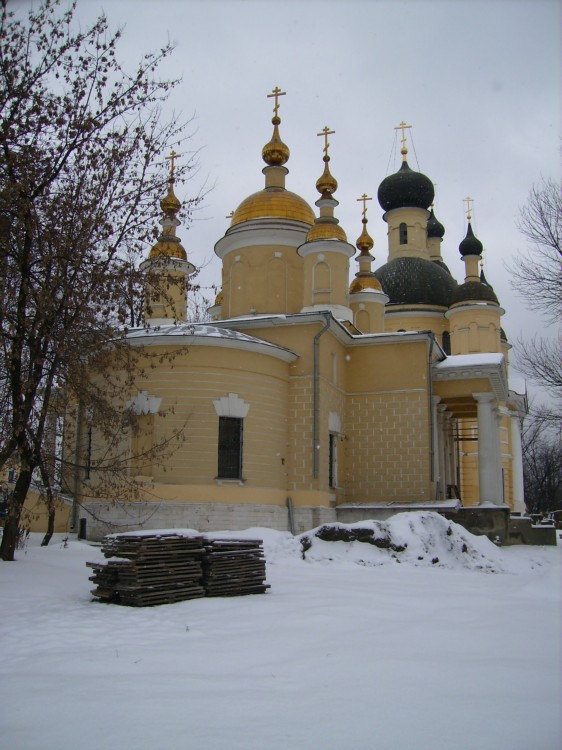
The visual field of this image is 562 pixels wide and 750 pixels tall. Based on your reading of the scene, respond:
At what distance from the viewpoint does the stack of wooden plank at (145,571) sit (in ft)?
27.1

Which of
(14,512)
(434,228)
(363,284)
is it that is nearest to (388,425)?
(363,284)

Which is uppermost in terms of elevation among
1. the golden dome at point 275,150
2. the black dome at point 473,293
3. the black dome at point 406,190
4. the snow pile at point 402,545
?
the black dome at point 406,190

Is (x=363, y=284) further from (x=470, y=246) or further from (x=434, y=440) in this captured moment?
(x=470, y=246)

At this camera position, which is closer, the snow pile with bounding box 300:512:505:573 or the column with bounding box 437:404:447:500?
the snow pile with bounding box 300:512:505:573

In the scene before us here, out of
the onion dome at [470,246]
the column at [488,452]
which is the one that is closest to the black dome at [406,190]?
the onion dome at [470,246]

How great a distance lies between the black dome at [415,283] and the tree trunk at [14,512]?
983 inches

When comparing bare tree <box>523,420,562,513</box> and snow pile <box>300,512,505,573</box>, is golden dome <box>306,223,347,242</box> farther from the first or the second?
bare tree <box>523,420,562,513</box>

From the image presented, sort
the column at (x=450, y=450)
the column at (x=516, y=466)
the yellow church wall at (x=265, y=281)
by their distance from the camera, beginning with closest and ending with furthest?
the yellow church wall at (x=265, y=281) < the column at (x=450, y=450) < the column at (x=516, y=466)

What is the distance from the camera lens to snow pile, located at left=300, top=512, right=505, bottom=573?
1317cm

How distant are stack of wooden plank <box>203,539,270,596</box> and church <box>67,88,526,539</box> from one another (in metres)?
4.03

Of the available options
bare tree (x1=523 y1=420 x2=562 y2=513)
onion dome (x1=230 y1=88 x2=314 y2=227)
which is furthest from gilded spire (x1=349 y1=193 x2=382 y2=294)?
bare tree (x1=523 y1=420 x2=562 y2=513)

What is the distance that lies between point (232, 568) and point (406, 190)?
28342 millimetres

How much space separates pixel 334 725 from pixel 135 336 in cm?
1373

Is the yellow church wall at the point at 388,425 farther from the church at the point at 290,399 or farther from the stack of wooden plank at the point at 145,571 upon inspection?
the stack of wooden plank at the point at 145,571
